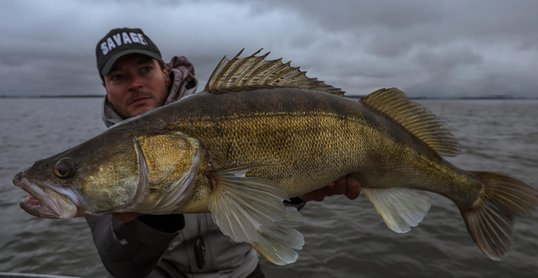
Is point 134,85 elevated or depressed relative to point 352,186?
elevated

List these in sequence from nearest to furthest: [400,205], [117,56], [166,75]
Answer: [400,205], [117,56], [166,75]

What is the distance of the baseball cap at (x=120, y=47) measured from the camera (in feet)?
13.5

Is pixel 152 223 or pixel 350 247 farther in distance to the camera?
pixel 350 247

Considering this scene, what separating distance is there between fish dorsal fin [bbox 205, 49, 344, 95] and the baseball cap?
1863mm

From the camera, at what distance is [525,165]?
13047 millimetres

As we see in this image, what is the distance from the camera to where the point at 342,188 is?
319 cm

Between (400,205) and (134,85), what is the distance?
2.82 metres

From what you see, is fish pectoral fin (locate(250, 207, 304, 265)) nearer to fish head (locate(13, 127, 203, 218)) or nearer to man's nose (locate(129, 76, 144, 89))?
fish head (locate(13, 127, 203, 218))

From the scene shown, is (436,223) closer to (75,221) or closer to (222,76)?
(222,76)

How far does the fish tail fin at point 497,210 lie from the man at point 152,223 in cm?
110

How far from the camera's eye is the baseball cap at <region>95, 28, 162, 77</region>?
13.5ft

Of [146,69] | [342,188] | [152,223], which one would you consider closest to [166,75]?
[146,69]

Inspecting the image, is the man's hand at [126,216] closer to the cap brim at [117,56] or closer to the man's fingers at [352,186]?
the man's fingers at [352,186]

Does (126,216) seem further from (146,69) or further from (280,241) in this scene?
(146,69)
